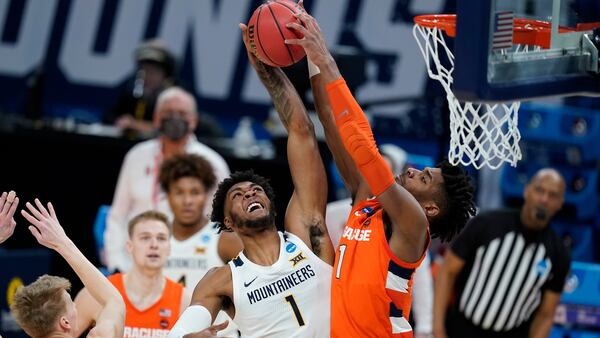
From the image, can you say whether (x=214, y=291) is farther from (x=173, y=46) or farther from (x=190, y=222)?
(x=173, y=46)

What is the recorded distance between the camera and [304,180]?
21.8 feet

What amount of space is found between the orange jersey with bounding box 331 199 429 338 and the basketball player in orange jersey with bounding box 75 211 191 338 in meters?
1.46

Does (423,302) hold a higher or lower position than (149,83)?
lower

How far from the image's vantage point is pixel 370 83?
40.7ft

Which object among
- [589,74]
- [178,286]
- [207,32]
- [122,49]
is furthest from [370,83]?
[589,74]

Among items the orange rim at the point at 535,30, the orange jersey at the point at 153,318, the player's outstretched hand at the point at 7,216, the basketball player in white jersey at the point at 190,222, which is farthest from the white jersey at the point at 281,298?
the basketball player in white jersey at the point at 190,222

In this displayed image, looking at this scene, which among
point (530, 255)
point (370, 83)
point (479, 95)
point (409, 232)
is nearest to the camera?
point (479, 95)

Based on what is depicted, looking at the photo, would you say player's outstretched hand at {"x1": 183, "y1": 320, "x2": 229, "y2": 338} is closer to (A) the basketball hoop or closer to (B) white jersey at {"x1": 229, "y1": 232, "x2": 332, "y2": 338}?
(B) white jersey at {"x1": 229, "y1": 232, "x2": 332, "y2": 338}

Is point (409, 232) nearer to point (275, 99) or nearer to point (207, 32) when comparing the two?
point (275, 99)

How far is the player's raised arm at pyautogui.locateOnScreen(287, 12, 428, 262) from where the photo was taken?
19.7 feet

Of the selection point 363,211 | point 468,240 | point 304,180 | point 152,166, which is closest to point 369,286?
point 363,211

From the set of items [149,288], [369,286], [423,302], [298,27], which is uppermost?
[298,27]

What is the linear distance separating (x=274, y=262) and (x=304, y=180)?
0.52m

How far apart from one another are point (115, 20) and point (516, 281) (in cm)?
533
